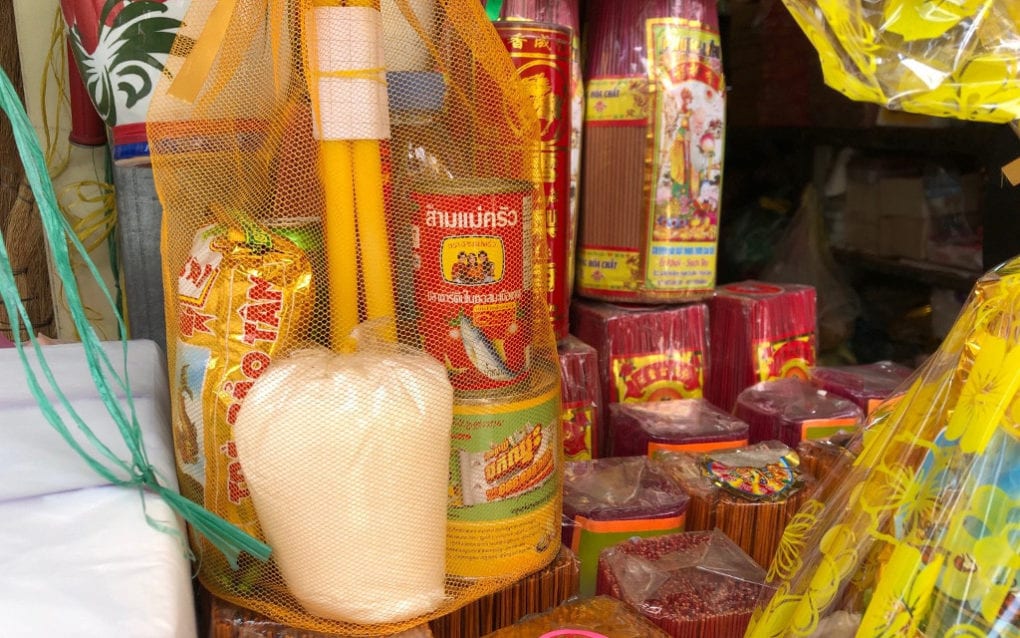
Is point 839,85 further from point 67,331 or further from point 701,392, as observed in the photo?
point 67,331

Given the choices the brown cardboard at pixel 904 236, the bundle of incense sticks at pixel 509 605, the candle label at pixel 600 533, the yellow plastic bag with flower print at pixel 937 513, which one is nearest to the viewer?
the yellow plastic bag with flower print at pixel 937 513

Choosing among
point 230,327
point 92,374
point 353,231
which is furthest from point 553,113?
point 92,374

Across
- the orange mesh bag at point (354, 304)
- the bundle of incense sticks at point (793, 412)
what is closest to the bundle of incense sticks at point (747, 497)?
the bundle of incense sticks at point (793, 412)

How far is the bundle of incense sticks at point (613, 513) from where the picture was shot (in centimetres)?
97

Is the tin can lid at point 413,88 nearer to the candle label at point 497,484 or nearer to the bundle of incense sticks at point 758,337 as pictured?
the candle label at point 497,484

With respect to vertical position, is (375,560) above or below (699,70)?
below

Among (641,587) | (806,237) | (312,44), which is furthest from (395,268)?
(806,237)

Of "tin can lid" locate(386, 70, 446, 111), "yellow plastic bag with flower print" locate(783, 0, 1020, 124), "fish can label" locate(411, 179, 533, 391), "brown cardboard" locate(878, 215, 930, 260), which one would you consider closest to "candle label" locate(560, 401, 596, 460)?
"fish can label" locate(411, 179, 533, 391)

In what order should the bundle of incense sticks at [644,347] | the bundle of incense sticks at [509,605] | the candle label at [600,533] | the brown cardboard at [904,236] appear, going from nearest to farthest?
the bundle of incense sticks at [509,605] < the candle label at [600,533] < the bundle of incense sticks at [644,347] < the brown cardboard at [904,236]

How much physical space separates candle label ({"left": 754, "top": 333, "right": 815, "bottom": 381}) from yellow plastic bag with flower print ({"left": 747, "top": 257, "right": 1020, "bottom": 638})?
0.69 meters

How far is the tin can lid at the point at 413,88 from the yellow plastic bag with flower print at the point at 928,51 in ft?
1.04

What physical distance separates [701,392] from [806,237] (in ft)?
3.21

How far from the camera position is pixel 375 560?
67 cm

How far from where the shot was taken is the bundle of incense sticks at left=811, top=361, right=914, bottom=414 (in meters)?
1.33
